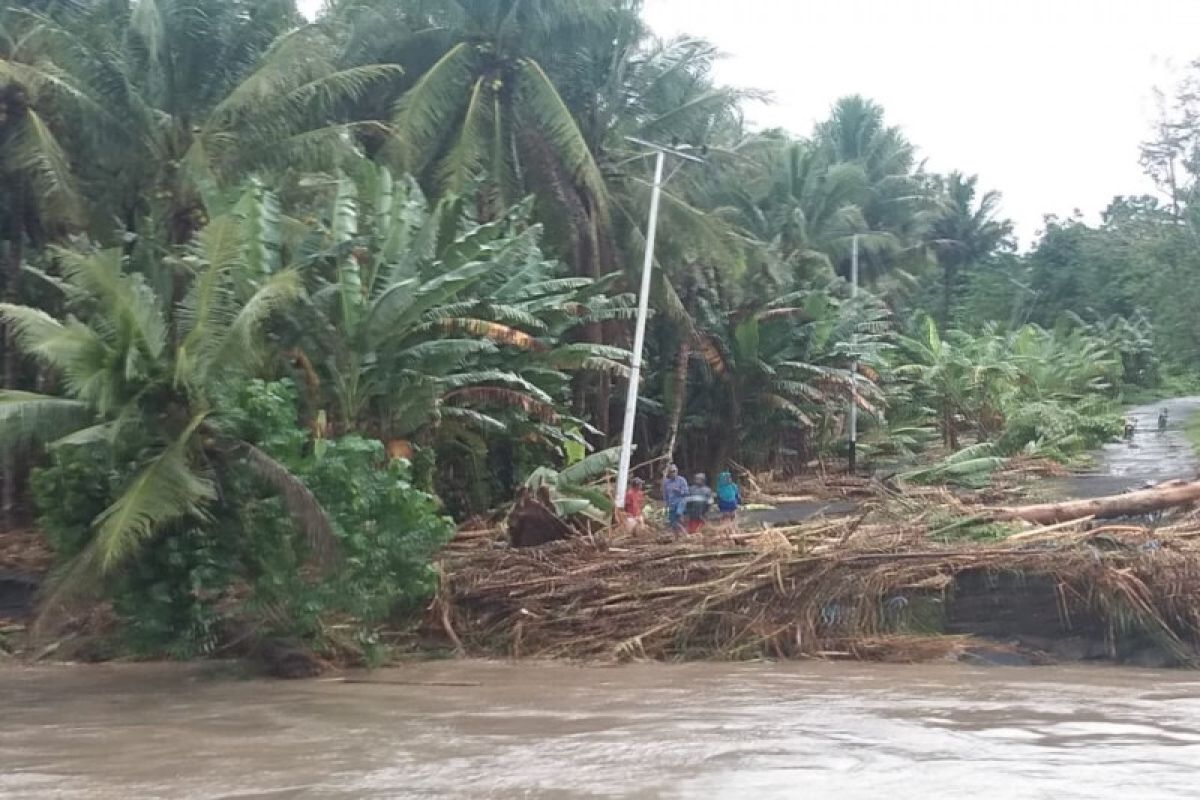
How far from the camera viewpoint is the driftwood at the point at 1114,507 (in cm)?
1559

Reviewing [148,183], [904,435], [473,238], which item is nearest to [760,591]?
[473,238]

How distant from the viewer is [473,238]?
16.7 metres

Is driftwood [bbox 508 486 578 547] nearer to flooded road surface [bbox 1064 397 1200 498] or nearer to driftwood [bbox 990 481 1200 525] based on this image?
driftwood [bbox 990 481 1200 525]

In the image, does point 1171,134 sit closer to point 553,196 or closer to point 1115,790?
point 553,196

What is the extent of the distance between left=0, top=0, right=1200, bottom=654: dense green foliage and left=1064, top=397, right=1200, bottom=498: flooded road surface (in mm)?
1139

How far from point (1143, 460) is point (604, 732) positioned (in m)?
21.5

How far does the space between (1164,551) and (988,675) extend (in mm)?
2395

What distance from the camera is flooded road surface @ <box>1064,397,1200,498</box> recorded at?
74.7 ft

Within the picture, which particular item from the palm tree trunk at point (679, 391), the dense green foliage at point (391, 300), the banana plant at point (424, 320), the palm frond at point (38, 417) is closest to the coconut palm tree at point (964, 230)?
the dense green foliage at point (391, 300)

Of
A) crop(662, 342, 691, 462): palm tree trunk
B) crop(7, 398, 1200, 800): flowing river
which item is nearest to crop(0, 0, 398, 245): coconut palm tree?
crop(7, 398, 1200, 800): flowing river

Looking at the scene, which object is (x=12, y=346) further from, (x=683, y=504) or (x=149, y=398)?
(x=683, y=504)

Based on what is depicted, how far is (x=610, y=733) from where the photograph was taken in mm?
9070

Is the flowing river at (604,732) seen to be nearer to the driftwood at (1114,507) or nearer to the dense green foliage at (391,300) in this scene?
the dense green foliage at (391,300)

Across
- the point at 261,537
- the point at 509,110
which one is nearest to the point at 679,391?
the point at 509,110
